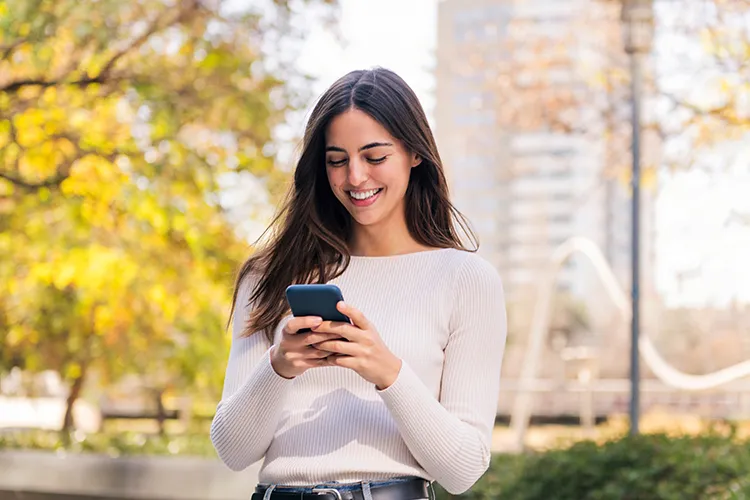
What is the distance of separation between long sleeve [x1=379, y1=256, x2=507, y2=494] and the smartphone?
0.19 metres

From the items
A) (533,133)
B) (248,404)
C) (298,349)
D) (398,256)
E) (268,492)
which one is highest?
(533,133)

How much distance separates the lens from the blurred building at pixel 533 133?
12.7 meters

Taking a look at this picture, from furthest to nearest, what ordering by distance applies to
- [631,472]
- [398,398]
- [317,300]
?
[631,472], [398,398], [317,300]

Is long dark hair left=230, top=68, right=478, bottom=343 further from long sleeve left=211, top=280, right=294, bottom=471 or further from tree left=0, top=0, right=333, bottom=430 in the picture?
tree left=0, top=0, right=333, bottom=430

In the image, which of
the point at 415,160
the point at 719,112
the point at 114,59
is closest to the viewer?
the point at 415,160

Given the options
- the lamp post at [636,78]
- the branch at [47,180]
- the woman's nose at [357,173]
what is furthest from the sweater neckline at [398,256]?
the lamp post at [636,78]

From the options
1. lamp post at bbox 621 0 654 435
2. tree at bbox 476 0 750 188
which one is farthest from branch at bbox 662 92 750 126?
lamp post at bbox 621 0 654 435

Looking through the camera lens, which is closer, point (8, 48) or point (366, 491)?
point (366, 491)

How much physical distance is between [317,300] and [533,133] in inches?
1510

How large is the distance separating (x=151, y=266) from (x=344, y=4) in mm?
2123

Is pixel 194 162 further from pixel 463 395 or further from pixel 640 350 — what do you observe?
pixel 640 350

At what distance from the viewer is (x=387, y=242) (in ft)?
8.05

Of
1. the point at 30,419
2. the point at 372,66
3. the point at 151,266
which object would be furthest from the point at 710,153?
the point at 30,419

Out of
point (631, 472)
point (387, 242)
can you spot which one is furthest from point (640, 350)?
point (387, 242)
